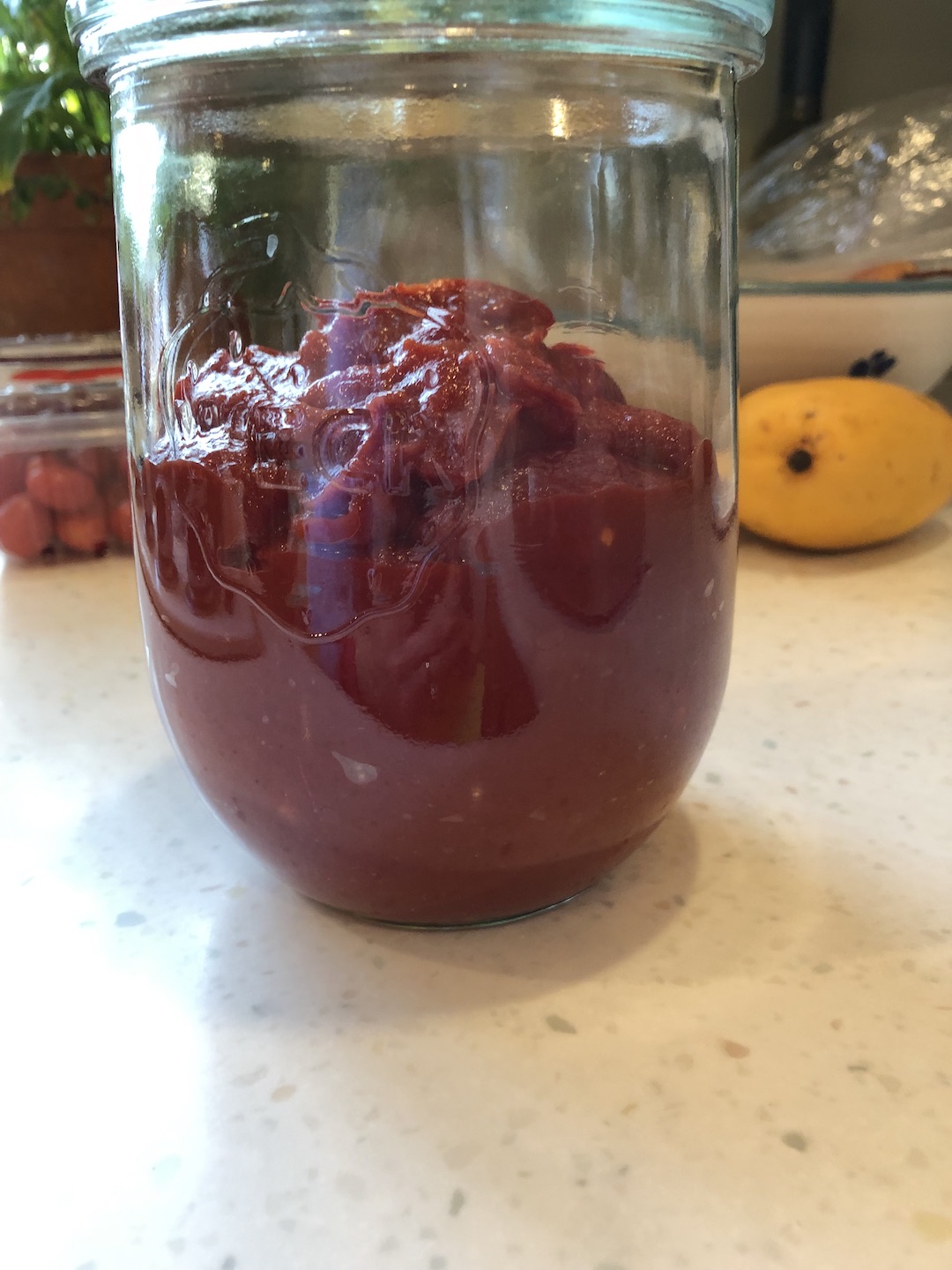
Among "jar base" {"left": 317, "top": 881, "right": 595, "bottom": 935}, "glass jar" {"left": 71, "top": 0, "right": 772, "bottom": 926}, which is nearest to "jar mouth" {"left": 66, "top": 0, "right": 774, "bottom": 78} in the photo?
"glass jar" {"left": 71, "top": 0, "right": 772, "bottom": 926}

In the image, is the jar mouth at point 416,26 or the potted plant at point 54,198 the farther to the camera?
the potted plant at point 54,198

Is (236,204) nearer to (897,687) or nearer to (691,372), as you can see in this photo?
(691,372)

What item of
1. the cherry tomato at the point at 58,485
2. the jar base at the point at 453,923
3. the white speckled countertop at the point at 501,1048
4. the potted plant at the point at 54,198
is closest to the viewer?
the white speckled countertop at the point at 501,1048

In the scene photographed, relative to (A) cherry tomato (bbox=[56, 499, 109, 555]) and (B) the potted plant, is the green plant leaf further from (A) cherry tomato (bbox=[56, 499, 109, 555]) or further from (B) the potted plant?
(A) cherry tomato (bbox=[56, 499, 109, 555])

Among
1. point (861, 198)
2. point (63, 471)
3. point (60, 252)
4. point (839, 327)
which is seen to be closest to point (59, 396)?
point (63, 471)

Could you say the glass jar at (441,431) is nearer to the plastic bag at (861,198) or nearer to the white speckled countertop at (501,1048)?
the white speckled countertop at (501,1048)

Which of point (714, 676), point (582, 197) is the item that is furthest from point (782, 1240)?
point (582, 197)

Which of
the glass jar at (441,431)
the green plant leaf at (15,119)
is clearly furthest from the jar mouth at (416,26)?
the green plant leaf at (15,119)
